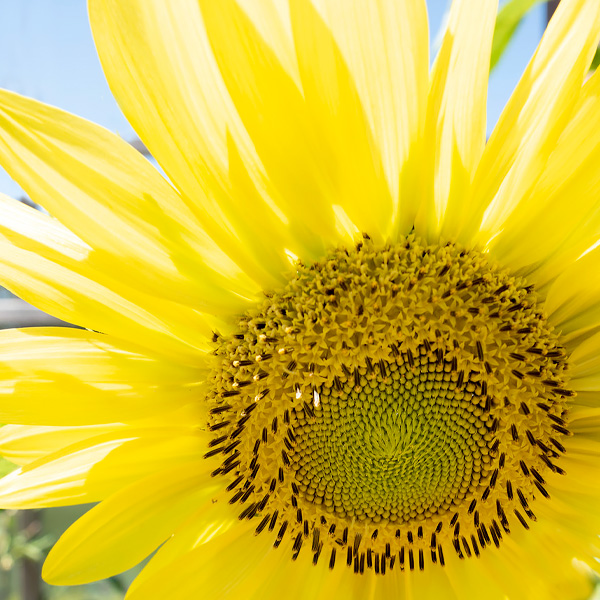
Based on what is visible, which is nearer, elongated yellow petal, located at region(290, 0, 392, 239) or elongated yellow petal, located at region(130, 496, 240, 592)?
elongated yellow petal, located at region(290, 0, 392, 239)

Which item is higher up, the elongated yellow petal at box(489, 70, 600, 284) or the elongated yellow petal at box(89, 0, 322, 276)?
the elongated yellow petal at box(489, 70, 600, 284)

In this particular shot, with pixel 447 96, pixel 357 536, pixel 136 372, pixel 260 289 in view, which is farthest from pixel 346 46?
pixel 357 536

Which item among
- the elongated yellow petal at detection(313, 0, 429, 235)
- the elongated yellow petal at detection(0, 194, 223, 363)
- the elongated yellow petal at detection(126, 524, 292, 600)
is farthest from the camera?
the elongated yellow petal at detection(126, 524, 292, 600)

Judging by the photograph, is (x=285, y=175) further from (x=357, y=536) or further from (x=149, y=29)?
(x=357, y=536)

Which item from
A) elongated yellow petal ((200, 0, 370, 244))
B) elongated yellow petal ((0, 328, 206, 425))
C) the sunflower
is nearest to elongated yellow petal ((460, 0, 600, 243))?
the sunflower

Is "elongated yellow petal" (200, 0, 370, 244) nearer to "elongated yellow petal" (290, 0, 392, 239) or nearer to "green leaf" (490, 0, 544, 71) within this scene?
"elongated yellow petal" (290, 0, 392, 239)

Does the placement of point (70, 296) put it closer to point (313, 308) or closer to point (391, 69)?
point (313, 308)

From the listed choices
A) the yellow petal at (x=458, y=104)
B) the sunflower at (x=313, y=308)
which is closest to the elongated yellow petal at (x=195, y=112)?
the sunflower at (x=313, y=308)
